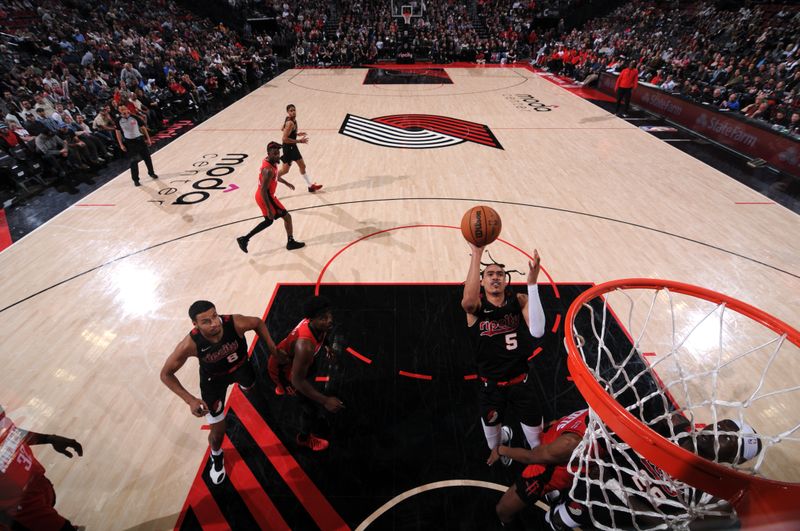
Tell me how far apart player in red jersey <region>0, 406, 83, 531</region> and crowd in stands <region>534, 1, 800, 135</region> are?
13.5 m

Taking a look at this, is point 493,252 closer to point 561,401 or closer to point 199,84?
point 561,401

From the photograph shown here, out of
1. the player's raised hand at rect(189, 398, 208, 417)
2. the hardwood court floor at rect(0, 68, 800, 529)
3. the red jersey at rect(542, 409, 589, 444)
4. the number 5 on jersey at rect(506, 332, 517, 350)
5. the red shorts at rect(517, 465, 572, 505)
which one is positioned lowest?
the hardwood court floor at rect(0, 68, 800, 529)

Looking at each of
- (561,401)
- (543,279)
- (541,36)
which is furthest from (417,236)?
(541,36)

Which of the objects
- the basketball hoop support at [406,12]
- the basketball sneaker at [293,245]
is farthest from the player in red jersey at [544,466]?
the basketball hoop support at [406,12]

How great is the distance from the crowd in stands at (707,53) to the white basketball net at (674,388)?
7.77 metres

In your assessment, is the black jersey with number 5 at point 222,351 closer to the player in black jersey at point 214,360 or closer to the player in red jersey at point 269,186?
the player in black jersey at point 214,360

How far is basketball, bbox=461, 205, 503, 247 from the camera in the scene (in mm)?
3227

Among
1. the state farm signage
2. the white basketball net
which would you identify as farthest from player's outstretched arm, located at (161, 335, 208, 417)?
the state farm signage

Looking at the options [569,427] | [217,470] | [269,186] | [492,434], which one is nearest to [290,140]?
[269,186]

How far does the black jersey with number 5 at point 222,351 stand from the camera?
3047 mm

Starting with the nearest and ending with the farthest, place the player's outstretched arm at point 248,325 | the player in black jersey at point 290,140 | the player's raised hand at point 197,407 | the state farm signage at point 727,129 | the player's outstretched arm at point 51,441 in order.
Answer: the player's outstretched arm at point 51,441 < the player's raised hand at point 197,407 < the player's outstretched arm at point 248,325 < the player in black jersey at point 290,140 < the state farm signage at point 727,129

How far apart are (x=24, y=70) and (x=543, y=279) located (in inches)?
612

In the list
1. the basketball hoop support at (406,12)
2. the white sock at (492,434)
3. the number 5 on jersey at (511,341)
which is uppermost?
the basketball hoop support at (406,12)

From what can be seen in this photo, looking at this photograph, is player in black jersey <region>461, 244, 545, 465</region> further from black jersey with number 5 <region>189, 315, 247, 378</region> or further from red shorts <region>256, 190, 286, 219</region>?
red shorts <region>256, 190, 286, 219</region>
